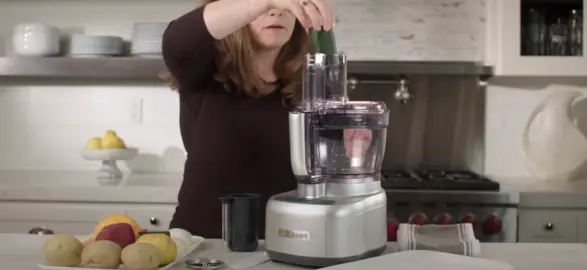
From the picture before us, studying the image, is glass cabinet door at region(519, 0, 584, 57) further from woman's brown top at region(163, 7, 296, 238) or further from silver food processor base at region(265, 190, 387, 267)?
silver food processor base at region(265, 190, 387, 267)

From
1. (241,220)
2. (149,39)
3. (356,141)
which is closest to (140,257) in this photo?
(241,220)

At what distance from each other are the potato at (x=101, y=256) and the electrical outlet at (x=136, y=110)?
1.84 m

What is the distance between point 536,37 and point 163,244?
1.96 metres

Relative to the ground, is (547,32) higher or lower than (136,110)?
higher

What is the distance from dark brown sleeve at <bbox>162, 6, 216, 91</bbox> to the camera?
1.25m

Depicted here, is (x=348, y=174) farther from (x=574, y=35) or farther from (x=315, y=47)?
(x=574, y=35)

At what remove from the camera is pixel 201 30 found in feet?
4.09

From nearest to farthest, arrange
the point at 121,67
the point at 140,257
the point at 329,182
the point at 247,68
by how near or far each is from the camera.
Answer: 1. the point at 140,257
2. the point at 329,182
3. the point at 247,68
4. the point at 121,67

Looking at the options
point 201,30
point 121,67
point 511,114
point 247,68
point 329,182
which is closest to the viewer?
point 329,182

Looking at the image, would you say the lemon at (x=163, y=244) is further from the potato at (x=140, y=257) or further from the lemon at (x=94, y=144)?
the lemon at (x=94, y=144)

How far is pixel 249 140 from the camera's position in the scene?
1542 millimetres

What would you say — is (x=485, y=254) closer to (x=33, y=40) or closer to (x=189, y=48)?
(x=189, y=48)

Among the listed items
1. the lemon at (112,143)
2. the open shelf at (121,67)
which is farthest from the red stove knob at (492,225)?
the lemon at (112,143)

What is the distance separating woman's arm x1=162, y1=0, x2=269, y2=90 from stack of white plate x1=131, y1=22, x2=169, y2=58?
128 centimetres
